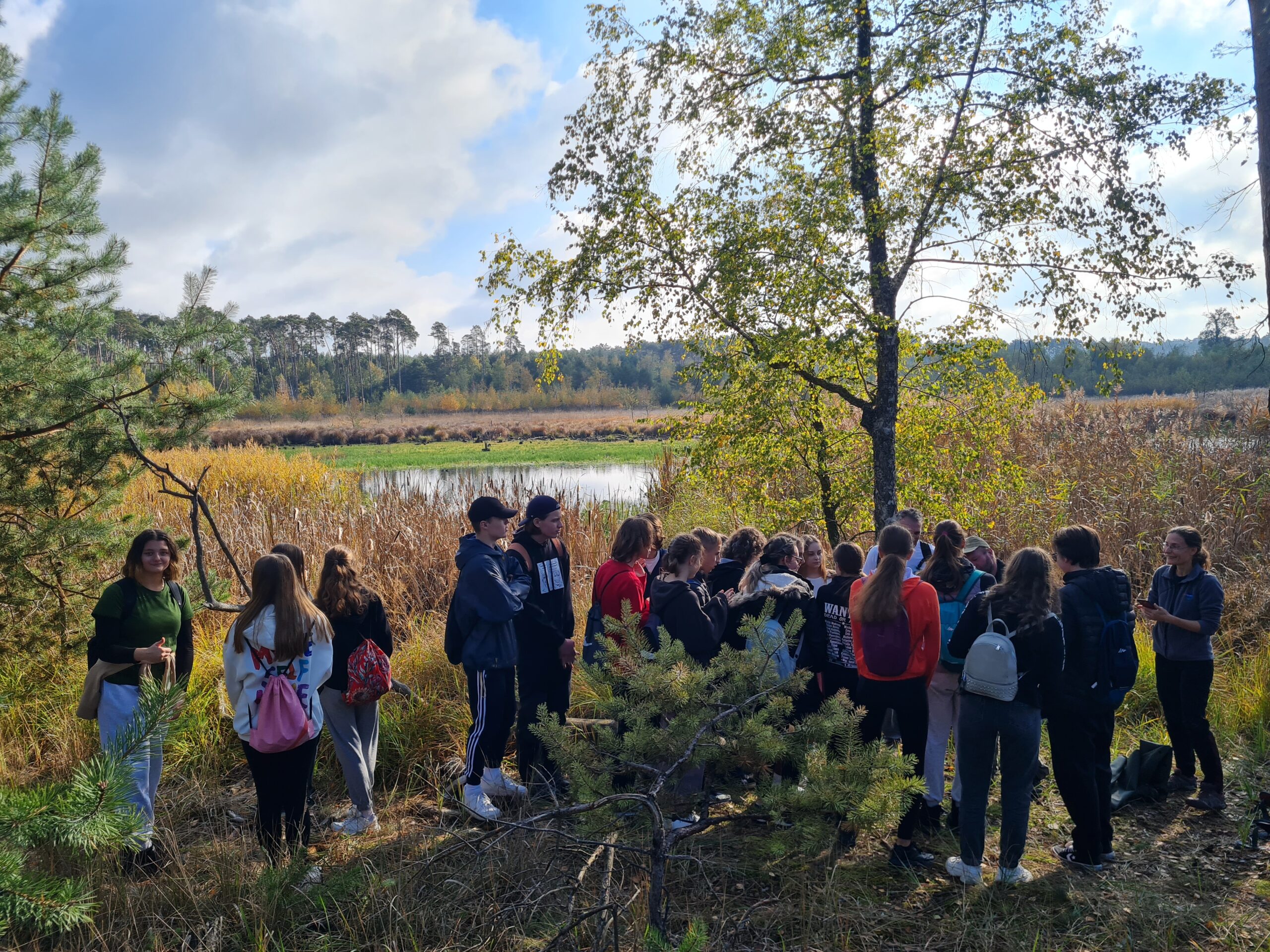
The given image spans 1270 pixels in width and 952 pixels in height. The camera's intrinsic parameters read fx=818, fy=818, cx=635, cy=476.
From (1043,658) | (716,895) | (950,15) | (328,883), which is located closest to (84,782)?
(328,883)

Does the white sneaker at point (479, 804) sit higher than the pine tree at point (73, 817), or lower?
lower

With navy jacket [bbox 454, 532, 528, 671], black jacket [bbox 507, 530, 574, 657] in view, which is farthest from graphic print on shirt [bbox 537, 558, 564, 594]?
navy jacket [bbox 454, 532, 528, 671]

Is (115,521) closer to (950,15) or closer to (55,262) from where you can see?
(55,262)

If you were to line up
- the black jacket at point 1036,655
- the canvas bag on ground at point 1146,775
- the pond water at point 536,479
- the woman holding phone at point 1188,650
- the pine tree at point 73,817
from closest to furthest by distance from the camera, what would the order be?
1. the pine tree at point 73,817
2. the black jacket at point 1036,655
3. the woman holding phone at point 1188,650
4. the canvas bag on ground at point 1146,775
5. the pond water at point 536,479

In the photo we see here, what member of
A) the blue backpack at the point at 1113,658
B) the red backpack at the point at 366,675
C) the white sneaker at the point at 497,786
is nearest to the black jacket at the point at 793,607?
the blue backpack at the point at 1113,658

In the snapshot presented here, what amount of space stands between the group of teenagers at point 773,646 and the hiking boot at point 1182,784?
1cm

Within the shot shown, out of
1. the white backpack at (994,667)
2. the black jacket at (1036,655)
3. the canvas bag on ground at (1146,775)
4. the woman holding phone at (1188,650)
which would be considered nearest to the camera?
the white backpack at (994,667)

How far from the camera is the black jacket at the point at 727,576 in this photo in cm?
502

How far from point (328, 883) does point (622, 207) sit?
5292mm

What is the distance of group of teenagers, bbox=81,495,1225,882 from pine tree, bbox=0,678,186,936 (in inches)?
65.4

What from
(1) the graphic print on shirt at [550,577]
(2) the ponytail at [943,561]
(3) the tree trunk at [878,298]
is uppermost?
(3) the tree trunk at [878,298]

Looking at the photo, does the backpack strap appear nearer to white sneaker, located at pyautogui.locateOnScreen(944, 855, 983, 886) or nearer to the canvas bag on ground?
white sneaker, located at pyautogui.locateOnScreen(944, 855, 983, 886)

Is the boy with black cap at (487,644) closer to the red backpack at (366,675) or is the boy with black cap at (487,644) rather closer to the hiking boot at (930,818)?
the red backpack at (366,675)

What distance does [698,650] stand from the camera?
4.42 m
